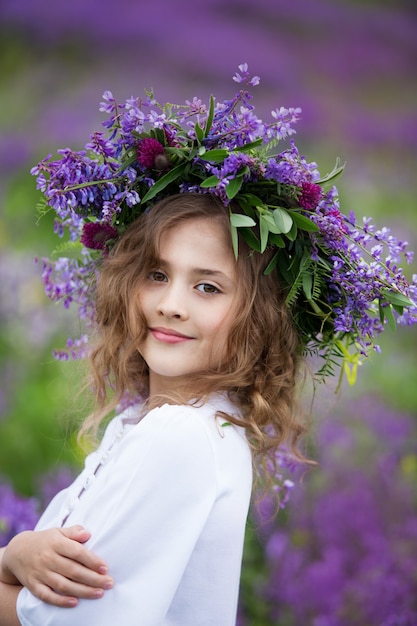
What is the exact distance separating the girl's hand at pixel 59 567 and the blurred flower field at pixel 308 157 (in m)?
1.60

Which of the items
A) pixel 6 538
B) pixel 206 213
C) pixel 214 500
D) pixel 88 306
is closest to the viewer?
pixel 214 500

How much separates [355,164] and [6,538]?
4.08 metres

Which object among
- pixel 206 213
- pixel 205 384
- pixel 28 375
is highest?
pixel 206 213

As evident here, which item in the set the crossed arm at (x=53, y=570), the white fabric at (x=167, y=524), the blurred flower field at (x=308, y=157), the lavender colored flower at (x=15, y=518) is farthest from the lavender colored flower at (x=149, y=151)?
the blurred flower field at (x=308, y=157)

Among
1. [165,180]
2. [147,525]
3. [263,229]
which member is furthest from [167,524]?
[165,180]

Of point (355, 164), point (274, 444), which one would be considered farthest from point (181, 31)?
point (274, 444)

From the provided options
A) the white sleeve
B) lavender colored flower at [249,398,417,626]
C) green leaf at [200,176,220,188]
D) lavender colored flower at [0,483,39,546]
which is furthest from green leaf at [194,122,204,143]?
lavender colored flower at [249,398,417,626]

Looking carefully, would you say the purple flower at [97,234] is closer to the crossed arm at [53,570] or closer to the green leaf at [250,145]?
the green leaf at [250,145]

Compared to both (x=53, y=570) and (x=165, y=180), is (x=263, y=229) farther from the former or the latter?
(x=53, y=570)

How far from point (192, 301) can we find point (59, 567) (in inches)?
24.5

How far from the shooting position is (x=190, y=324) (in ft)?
5.69

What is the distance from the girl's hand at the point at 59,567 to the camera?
4.87 feet

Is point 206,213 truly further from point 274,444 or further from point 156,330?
point 274,444

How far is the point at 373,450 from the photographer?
3785 millimetres
